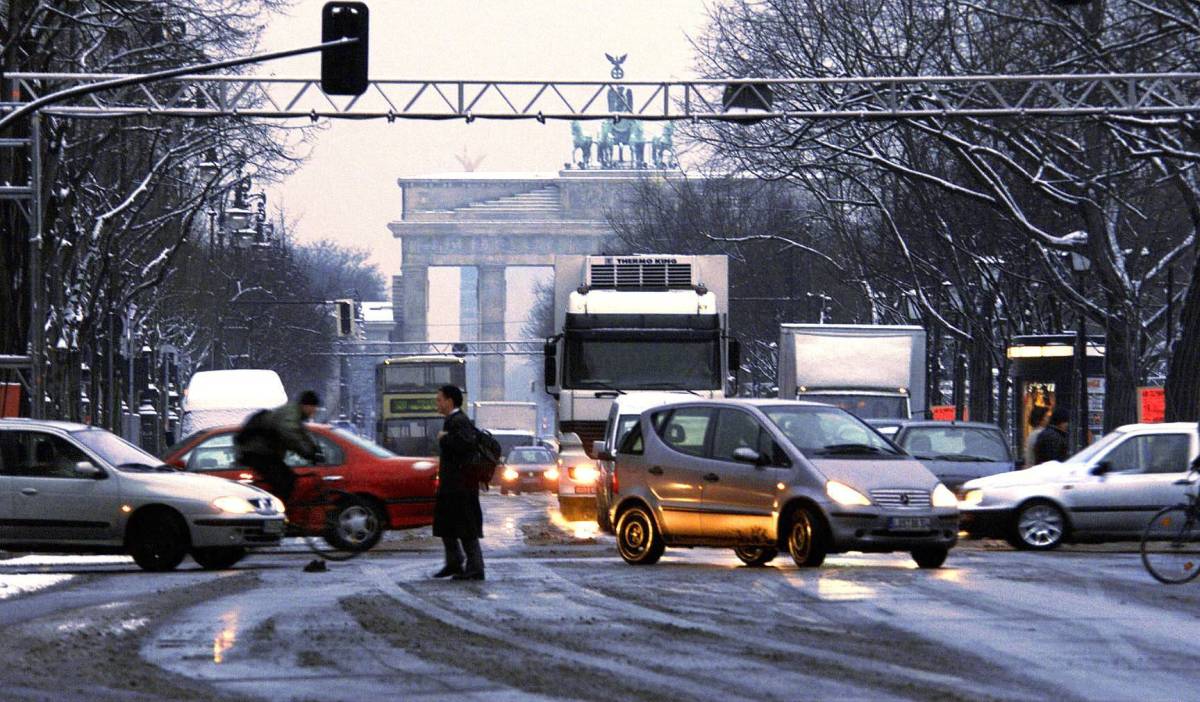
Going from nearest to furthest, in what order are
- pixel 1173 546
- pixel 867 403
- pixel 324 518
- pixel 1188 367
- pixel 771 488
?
pixel 1173 546
pixel 771 488
pixel 324 518
pixel 1188 367
pixel 867 403

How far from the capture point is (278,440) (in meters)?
20.2

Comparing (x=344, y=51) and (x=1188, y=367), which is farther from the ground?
(x=344, y=51)

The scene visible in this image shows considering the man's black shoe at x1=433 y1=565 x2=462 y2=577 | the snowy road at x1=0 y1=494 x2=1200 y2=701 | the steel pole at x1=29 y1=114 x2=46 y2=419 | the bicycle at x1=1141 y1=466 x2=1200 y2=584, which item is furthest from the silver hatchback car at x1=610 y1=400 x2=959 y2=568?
the steel pole at x1=29 y1=114 x2=46 y2=419

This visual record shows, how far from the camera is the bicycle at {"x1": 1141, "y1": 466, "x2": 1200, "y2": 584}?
58.4 ft

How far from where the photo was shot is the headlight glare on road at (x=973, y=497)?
25172mm

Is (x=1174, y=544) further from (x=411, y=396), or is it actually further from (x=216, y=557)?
(x=411, y=396)

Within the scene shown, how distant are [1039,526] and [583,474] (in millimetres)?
9727

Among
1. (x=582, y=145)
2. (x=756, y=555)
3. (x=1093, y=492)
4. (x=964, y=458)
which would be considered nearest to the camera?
(x=756, y=555)

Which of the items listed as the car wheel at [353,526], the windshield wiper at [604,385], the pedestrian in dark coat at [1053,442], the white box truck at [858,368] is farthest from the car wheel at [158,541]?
the white box truck at [858,368]

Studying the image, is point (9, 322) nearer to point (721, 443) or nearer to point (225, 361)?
point (721, 443)

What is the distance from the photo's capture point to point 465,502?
1861 centimetres

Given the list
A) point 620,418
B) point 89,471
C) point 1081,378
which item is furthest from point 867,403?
point 89,471

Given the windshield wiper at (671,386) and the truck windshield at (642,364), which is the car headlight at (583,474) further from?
the windshield wiper at (671,386)

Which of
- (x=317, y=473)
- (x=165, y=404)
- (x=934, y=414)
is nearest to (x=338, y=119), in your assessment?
(x=317, y=473)
